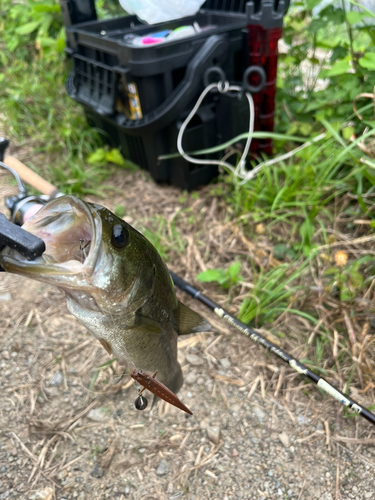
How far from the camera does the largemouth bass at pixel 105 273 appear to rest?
92cm

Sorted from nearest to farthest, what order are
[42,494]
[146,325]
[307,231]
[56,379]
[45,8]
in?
1. [146,325]
2. [42,494]
3. [56,379]
4. [307,231]
5. [45,8]

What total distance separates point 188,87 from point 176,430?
1.87 m

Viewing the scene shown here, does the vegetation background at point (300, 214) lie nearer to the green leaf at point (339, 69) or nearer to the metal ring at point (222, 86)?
the green leaf at point (339, 69)

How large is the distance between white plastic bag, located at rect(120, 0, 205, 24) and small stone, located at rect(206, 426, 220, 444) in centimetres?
245

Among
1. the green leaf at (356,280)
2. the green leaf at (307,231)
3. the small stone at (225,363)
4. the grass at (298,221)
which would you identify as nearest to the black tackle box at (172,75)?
the grass at (298,221)

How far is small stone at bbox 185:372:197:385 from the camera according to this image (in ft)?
5.79

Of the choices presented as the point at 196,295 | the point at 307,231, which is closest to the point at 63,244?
the point at 196,295

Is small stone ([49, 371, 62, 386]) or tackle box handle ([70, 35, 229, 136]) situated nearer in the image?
small stone ([49, 371, 62, 386])

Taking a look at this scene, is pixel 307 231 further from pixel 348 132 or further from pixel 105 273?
pixel 105 273

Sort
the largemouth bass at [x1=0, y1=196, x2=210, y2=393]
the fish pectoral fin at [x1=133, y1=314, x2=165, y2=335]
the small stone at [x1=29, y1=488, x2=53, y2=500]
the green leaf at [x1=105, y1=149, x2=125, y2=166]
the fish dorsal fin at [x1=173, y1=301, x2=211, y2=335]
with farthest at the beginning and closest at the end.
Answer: the green leaf at [x1=105, y1=149, x2=125, y2=166] < the small stone at [x1=29, y1=488, x2=53, y2=500] < the fish dorsal fin at [x1=173, y1=301, x2=211, y2=335] < the fish pectoral fin at [x1=133, y1=314, x2=165, y2=335] < the largemouth bass at [x1=0, y1=196, x2=210, y2=393]

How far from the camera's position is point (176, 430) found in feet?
5.24

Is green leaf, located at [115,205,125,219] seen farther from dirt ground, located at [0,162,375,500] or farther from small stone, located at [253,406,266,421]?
small stone, located at [253,406,266,421]

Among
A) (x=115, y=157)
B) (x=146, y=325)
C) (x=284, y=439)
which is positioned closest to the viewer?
(x=146, y=325)

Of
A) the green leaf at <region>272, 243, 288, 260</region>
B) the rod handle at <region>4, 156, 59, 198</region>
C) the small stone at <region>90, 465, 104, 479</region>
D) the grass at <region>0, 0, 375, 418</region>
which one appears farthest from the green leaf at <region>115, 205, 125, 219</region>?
the small stone at <region>90, 465, 104, 479</region>
